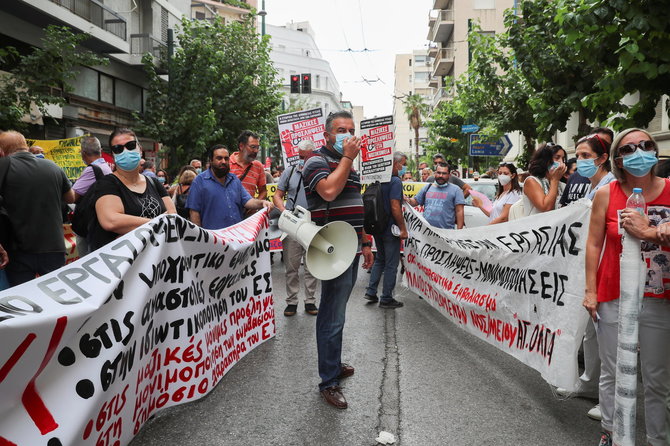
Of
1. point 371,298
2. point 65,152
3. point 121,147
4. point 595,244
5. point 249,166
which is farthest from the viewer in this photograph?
point 65,152

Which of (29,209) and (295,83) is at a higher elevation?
(295,83)

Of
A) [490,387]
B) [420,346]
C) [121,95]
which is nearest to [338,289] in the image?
[490,387]

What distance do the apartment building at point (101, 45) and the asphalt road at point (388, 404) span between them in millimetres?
12467

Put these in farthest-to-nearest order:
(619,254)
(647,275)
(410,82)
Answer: (410,82)
(619,254)
(647,275)

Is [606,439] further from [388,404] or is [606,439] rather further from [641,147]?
[641,147]

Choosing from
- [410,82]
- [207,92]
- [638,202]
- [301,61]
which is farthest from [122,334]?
[410,82]

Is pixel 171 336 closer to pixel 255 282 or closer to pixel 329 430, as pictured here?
pixel 329 430

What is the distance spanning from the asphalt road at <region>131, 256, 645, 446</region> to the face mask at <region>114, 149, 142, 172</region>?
1.65 m

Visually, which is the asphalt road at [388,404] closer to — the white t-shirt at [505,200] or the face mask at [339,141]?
the face mask at [339,141]

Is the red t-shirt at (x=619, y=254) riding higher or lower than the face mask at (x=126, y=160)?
lower

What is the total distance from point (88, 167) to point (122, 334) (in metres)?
3.65

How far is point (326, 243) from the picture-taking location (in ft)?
12.5

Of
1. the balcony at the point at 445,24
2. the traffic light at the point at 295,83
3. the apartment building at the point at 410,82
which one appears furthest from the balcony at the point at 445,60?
the apartment building at the point at 410,82

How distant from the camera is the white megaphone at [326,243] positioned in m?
3.77
